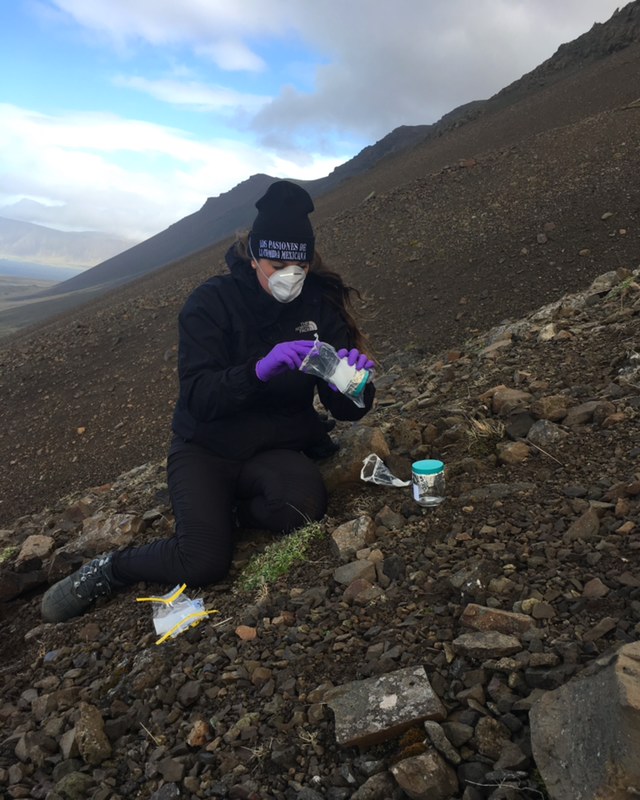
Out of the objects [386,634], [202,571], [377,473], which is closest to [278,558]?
[202,571]

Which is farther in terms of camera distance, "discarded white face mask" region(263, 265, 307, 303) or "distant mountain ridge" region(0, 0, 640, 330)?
"distant mountain ridge" region(0, 0, 640, 330)

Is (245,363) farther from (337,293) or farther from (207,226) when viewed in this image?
(207,226)

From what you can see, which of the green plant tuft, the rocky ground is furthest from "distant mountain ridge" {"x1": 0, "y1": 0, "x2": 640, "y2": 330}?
the rocky ground

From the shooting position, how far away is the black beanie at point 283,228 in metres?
3.30

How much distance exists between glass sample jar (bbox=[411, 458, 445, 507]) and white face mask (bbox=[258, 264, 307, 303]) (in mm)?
1088

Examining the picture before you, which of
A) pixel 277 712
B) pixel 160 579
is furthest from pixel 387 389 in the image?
pixel 277 712

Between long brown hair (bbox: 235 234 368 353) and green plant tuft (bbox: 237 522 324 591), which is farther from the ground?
long brown hair (bbox: 235 234 368 353)

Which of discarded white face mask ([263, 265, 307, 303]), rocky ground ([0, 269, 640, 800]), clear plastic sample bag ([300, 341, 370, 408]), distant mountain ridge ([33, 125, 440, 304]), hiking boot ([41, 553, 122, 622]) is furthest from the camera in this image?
distant mountain ridge ([33, 125, 440, 304])

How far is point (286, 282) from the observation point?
3.35 meters

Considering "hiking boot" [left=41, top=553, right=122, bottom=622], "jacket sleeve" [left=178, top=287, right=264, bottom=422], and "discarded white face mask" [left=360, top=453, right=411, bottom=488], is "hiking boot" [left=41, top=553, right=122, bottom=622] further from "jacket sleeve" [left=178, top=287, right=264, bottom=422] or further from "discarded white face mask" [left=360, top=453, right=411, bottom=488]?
"discarded white face mask" [left=360, top=453, right=411, bottom=488]

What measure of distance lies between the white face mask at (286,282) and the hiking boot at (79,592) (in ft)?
5.06

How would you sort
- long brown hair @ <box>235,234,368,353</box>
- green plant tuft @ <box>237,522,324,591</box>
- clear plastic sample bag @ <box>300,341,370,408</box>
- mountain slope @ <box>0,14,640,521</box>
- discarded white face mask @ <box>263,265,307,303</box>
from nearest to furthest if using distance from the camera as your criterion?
green plant tuft @ <box>237,522,324,591</box>
clear plastic sample bag @ <box>300,341,370,408</box>
discarded white face mask @ <box>263,265,307,303</box>
long brown hair @ <box>235,234,368,353</box>
mountain slope @ <box>0,14,640,521</box>

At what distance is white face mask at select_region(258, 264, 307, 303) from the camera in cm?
333

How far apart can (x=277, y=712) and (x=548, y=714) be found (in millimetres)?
819
